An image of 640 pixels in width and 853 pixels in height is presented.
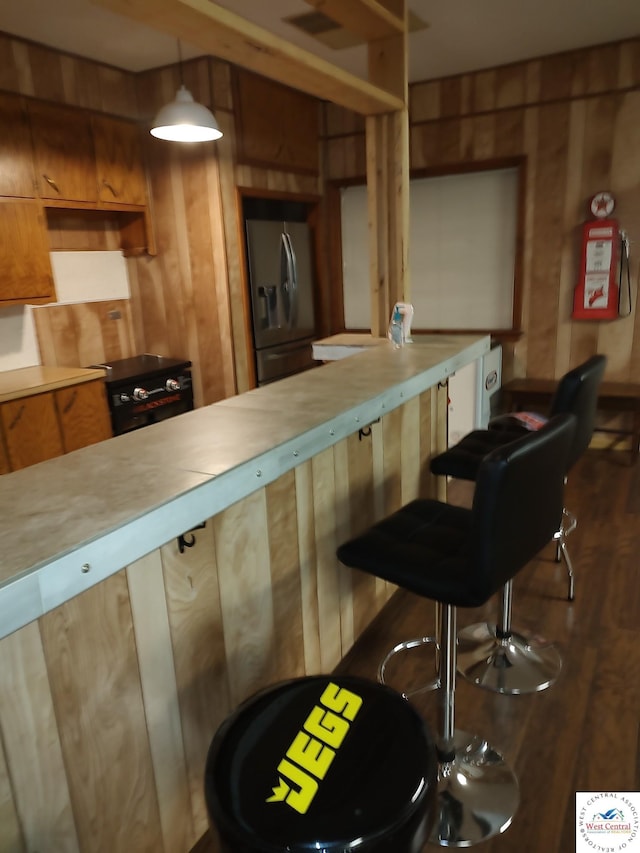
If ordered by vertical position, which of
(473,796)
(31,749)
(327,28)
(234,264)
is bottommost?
(473,796)

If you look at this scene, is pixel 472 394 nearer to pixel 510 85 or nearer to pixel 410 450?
pixel 410 450

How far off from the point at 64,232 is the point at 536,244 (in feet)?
10.5

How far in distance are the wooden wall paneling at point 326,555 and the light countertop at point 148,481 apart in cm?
23

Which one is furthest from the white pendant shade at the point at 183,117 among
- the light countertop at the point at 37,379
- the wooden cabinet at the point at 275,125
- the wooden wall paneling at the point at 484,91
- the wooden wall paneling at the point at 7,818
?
the wooden wall paneling at the point at 7,818

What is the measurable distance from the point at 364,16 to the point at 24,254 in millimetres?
2052

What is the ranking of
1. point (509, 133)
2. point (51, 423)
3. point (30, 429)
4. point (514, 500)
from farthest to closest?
1. point (509, 133)
2. point (51, 423)
3. point (30, 429)
4. point (514, 500)

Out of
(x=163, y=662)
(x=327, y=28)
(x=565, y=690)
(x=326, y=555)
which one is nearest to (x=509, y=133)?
(x=327, y=28)

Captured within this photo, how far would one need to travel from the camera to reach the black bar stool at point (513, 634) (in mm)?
2016

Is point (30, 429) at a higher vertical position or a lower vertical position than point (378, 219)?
lower

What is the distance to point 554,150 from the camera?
422 cm

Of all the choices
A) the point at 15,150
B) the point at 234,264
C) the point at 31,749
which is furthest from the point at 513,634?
the point at 15,150

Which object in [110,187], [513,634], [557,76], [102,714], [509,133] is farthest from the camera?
[509,133]

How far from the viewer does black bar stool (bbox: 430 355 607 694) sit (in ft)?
6.61

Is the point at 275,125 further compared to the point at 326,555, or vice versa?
the point at 275,125
